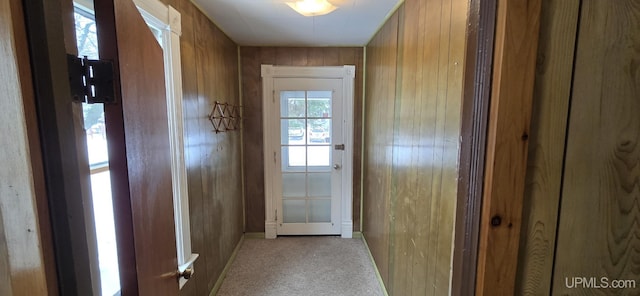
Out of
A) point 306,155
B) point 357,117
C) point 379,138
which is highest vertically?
point 357,117

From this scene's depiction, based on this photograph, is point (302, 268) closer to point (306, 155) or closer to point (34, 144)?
point (306, 155)

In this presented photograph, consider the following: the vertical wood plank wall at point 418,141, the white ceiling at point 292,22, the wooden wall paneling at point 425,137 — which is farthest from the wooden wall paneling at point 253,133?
the wooden wall paneling at point 425,137

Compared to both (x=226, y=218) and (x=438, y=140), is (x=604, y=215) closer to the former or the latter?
(x=438, y=140)

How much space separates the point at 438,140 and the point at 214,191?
1860 millimetres

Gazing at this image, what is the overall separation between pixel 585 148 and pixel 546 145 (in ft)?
0.25

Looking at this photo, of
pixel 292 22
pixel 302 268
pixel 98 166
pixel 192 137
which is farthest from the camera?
pixel 302 268

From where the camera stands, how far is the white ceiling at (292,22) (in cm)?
202

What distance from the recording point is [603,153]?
55 centimetres

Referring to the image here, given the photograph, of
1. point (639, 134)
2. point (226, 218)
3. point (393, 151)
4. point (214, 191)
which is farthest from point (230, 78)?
point (639, 134)

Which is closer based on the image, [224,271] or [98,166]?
[98,166]

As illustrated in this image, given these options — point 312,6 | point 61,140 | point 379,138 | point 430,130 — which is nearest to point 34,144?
point 61,140

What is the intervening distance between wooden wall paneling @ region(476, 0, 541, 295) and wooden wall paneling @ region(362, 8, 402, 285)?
1.54 m

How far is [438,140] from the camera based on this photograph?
1.31m

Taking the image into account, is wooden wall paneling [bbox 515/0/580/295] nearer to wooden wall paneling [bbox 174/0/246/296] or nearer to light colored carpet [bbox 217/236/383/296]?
wooden wall paneling [bbox 174/0/246/296]
